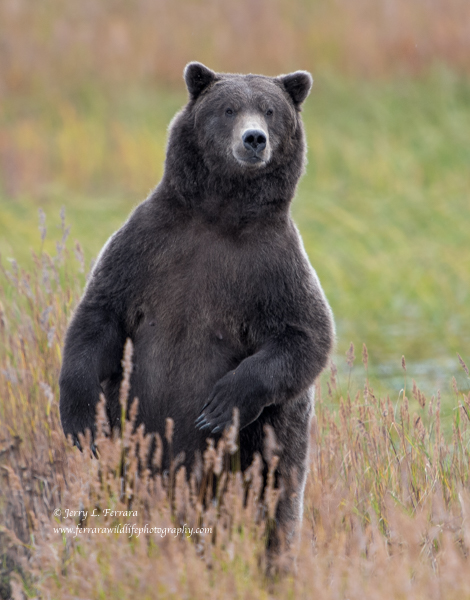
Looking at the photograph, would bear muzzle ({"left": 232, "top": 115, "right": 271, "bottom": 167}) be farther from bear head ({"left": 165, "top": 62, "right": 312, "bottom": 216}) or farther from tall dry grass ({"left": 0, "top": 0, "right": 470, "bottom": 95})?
tall dry grass ({"left": 0, "top": 0, "right": 470, "bottom": 95})

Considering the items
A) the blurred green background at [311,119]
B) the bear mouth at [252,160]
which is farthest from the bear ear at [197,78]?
the blurred green background at [311,119]

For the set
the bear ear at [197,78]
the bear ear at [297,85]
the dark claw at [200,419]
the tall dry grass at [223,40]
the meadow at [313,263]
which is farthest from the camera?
the tall dry grass at [223,40]

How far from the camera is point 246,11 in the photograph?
52.3 feet

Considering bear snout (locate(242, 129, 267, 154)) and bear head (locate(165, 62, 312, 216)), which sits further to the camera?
bear head (locate(165, 62, 312, 216))

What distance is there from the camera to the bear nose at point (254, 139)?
3926 millimetres

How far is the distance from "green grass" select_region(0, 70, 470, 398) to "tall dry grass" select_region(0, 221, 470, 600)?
4601mm

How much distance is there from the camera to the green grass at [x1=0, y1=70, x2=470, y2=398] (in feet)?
33.8

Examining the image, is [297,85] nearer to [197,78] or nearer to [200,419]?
[197,78]

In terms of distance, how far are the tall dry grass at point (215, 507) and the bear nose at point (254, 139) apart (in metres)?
1.01

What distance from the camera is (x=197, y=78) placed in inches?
171

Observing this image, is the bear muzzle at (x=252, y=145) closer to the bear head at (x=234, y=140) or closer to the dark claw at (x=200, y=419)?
the bear head at (x=234, y=140)

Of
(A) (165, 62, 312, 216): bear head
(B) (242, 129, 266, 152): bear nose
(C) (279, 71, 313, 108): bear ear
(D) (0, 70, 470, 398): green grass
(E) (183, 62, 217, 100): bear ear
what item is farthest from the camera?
(D) (0, 70, 470, 398): green grass

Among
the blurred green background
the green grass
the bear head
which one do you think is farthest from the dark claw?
the blurred green background

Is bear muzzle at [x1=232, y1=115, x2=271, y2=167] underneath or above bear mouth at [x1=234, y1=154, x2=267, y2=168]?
above
